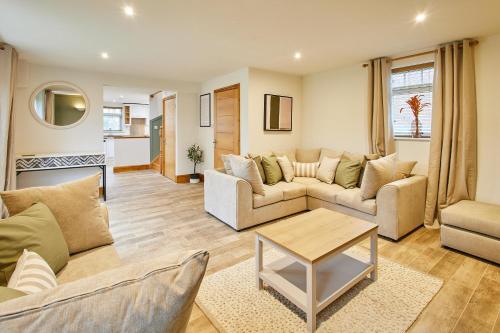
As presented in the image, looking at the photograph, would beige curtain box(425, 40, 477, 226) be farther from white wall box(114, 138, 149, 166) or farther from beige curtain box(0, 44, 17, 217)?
→ white wall box(114, 138, 149, 166)

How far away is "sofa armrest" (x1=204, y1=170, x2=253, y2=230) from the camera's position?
120 inches

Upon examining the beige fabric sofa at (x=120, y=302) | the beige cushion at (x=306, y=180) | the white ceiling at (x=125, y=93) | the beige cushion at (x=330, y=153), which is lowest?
the beige cushion at (x=306, y=180)

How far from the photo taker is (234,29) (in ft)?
9.22

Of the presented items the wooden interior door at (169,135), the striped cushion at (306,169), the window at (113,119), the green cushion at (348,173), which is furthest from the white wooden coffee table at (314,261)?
the window at (113,119)

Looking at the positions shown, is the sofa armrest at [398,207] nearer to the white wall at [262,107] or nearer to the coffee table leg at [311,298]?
the coffee table leg at [311,298]

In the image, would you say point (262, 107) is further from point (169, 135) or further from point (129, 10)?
point (169, 135)

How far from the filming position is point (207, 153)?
5852 mm

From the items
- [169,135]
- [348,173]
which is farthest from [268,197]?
[169,135]

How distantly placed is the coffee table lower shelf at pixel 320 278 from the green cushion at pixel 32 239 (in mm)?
1301

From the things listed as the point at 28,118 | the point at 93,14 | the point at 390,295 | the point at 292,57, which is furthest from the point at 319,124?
the point at 28,118

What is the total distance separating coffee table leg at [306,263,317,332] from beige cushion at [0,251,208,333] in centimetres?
111

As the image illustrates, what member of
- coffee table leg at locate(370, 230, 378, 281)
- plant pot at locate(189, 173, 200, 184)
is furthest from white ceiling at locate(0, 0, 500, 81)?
plant pot at locate(189, 173, 200, 184)

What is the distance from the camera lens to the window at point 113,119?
966cm

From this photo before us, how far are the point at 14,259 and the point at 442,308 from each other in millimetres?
2492
